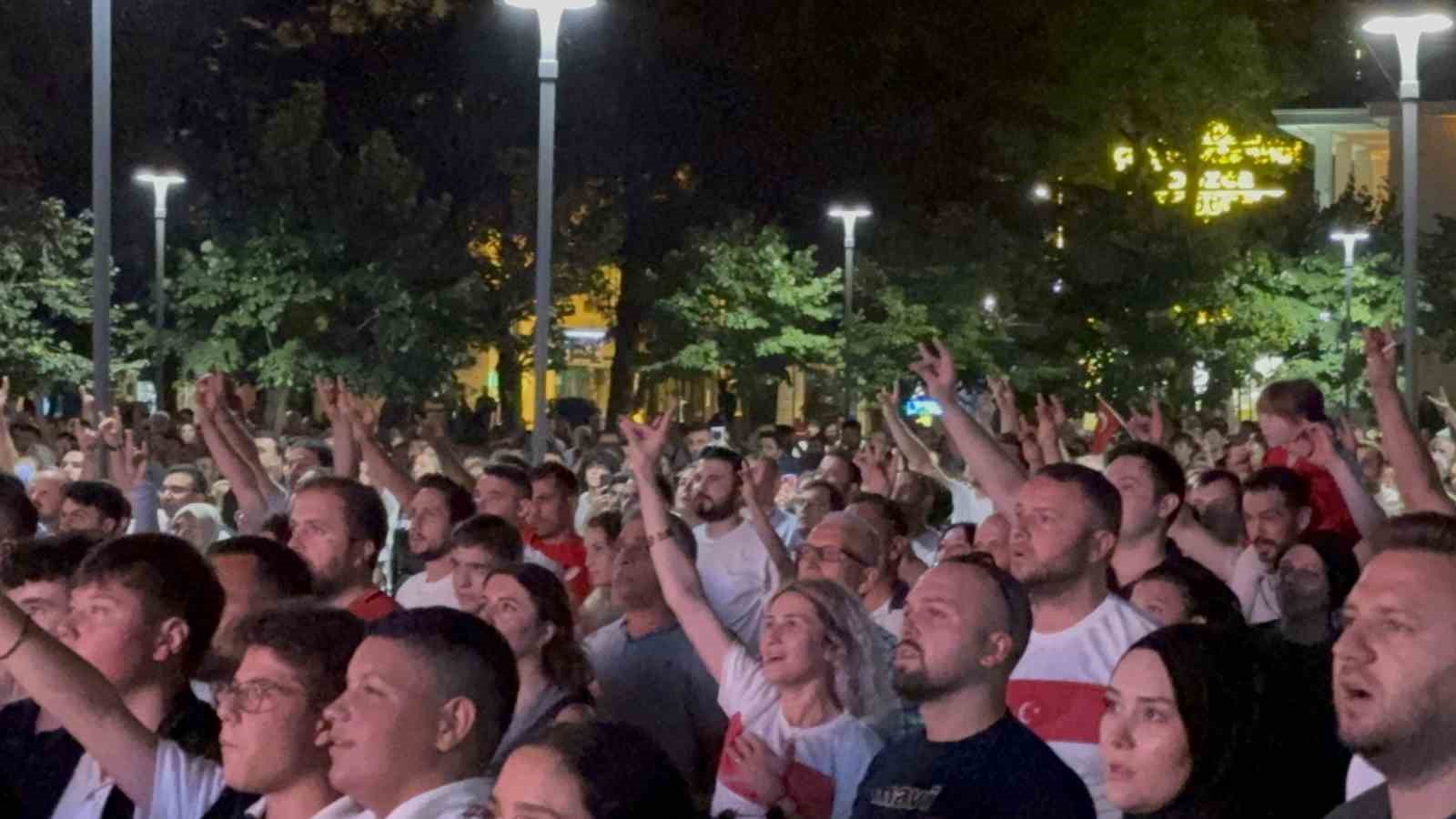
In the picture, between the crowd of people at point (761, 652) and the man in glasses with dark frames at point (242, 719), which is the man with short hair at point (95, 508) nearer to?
the crowd of people at point (761, 652)

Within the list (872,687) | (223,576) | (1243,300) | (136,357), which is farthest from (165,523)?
(1243,300)

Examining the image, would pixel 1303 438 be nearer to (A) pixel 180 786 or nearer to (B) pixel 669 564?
(B) pixel 669 564

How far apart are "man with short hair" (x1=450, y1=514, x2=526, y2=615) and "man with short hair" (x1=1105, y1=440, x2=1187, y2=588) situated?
1.97 metres

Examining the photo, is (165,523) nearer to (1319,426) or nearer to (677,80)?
(1319,426)

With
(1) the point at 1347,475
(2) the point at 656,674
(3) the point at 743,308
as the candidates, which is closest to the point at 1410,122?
(1) the point at 1347,475

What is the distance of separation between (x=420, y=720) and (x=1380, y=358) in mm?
5376

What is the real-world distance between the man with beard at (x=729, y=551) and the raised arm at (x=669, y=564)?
1.56 meters

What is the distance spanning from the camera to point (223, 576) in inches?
259

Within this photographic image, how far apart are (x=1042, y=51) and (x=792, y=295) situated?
23.7 ft

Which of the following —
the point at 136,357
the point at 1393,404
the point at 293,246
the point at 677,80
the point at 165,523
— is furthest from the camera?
the point at 677,80

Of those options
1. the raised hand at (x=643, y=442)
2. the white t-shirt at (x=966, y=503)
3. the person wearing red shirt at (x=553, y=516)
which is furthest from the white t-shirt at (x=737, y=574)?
the white t-shirt at (x=966, y=503)

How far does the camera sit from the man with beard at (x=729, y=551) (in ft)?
33.2

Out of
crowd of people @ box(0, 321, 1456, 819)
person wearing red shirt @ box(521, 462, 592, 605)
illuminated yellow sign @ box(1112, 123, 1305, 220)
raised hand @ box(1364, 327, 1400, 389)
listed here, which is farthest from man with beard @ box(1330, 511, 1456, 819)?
illuminated yellow sign @ box(1112, 123, 1305, 220)

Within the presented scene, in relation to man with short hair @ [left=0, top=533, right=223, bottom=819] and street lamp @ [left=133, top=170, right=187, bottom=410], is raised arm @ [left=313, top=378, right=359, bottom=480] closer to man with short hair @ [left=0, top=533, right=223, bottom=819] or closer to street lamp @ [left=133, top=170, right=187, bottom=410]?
man with short hair @ [left=0, top=533, right=223, bottom=819]
